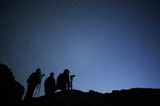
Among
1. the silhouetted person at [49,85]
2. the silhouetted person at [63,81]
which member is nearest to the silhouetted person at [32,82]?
the silhouetted person at [49,85]

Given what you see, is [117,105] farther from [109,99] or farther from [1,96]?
[1,96]

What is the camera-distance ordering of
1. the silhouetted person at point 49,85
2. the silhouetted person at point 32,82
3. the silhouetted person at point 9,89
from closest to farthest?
1. the silhouetted person at point 9,89
2. the silhouetted person at point 32,82
3. the silhouetted person at point 49,85

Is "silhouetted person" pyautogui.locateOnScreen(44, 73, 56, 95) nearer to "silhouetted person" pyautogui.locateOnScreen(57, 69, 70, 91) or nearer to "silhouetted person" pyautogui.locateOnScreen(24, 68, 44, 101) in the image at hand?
"silhouetted person" pyautogui.locateOnScreen(57, 69, 70, 91)

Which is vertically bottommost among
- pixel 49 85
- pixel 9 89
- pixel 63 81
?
pixel 9 89

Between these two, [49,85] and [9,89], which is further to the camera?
[49,85]

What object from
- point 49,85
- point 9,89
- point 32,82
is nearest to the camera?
point 9,89

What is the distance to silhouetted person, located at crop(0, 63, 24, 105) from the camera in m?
16.9

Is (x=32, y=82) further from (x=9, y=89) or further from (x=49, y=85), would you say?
(x=9, y=89)

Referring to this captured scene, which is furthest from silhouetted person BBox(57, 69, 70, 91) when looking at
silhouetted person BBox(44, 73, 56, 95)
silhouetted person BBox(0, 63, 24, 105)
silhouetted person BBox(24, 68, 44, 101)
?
silhouetted person BBox(0, 63, 24, 105)

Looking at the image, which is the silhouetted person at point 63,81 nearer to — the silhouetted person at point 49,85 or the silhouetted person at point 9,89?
the silhouetted person at point 49,85

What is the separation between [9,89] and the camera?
17.6 meters

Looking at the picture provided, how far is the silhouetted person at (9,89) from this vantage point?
1692 centimetres

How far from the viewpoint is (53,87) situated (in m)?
19.3

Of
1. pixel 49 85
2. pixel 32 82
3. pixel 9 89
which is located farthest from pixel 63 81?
pixel 9 89
